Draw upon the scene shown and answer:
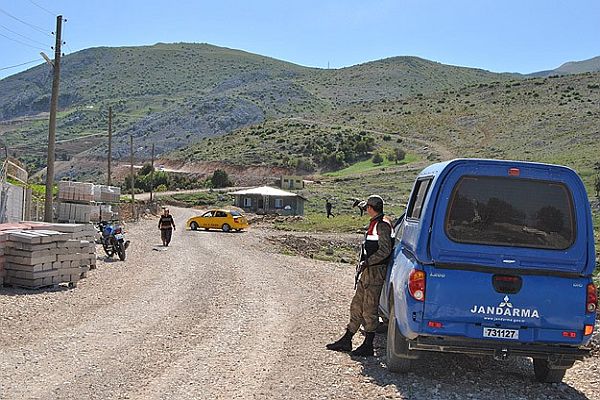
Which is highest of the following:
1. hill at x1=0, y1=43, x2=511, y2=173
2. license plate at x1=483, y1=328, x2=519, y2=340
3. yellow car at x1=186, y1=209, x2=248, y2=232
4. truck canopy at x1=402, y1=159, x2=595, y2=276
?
hill at x1=0, y1=43, x2=511, y2=173

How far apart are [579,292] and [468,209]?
128 centimetres

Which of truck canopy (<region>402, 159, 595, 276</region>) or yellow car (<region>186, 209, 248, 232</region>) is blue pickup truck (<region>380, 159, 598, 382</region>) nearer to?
truck canopy (<region>402, 159, 595, 276</region>)

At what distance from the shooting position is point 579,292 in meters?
6.84

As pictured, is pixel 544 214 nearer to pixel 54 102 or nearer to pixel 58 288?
pixel 58 288

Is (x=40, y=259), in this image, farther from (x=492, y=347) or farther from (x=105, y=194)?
(x=105, y=194)

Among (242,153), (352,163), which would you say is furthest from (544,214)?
(242,153)

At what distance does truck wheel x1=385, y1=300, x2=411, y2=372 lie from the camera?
7480mm

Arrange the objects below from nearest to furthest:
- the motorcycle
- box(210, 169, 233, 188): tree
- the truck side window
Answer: the truck side window
the motorcycle
box(210, 169, 233, 188): tree

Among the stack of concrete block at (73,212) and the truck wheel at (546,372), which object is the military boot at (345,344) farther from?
the stack of concrete block at (73,212)

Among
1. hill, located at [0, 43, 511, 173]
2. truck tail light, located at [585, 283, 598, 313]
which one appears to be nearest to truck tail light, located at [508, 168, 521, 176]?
truck tail light, located at [585, 283, 598, 313]

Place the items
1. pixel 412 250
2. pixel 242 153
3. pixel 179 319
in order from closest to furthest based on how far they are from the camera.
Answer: pixel 412 250 < pixel 179 319 < pixel 242 153

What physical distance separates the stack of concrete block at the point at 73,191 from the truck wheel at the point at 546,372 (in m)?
22.4

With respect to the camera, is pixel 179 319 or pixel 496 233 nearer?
pixel 496 233

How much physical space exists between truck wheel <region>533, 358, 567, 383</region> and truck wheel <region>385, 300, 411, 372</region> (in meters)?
1.38
